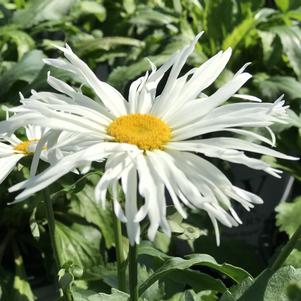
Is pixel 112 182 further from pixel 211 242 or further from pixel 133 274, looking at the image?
pixel 211 242

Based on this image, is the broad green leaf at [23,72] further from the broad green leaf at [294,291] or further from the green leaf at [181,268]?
the broad green leaf at [294,291]

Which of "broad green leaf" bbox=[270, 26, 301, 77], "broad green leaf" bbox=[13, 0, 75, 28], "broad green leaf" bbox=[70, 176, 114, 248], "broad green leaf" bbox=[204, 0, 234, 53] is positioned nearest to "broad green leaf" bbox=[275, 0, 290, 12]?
"broad green leaf" bbox=[204, 0, 234, 53]

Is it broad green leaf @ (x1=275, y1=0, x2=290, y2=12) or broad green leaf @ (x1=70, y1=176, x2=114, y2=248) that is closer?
broad green leaf @ (x1=70, y1=176, x2=114, y2=248)

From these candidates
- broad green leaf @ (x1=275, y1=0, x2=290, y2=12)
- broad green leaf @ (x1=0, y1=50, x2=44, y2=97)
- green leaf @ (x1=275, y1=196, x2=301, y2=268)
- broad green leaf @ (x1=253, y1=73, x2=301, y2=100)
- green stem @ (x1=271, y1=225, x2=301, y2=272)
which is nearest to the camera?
green stem @ (x1=271, y1=225, x2=301, y2=272)

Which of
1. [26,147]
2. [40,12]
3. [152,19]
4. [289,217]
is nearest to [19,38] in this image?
[40,12]

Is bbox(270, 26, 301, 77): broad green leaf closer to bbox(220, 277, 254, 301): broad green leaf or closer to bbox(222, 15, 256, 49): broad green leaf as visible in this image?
bbox(222, 15, 256, 49): broad green leaf

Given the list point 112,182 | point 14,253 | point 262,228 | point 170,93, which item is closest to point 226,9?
point 262,228

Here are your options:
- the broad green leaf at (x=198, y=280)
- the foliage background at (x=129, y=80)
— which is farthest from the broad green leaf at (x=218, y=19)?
the broad green leaf at (x=198, y=280)
